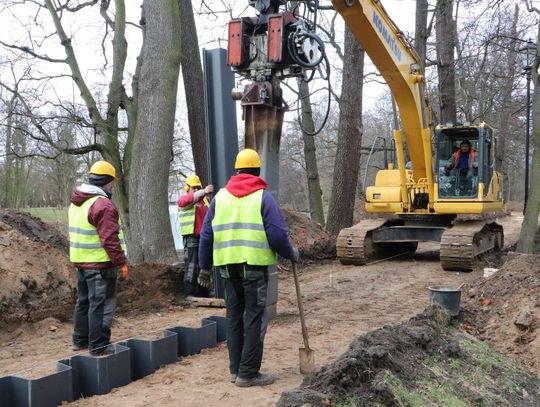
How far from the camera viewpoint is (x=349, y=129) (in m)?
14.2

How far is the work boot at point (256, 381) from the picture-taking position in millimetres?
4617

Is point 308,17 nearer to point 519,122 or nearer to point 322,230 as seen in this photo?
point 322,230

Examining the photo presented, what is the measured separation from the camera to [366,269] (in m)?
11.4

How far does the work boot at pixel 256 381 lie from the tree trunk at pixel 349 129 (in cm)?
998

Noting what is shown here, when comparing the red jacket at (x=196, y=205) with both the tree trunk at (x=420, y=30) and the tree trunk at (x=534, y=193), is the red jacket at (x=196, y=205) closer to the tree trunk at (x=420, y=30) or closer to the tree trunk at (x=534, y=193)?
the tree trunk at (x=534, y=193)

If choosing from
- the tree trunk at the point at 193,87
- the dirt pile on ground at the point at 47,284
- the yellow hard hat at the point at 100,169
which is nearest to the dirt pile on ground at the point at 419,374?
the yellow hard hat at the point at 100,169

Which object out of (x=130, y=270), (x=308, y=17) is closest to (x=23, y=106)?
(x=130, y=270)

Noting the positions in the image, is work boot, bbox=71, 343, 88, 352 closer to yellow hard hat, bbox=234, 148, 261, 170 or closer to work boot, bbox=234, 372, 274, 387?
work boot, bbox=234, 372, 274, 387

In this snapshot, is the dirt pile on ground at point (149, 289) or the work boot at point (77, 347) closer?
the work boot at point (77, 347)

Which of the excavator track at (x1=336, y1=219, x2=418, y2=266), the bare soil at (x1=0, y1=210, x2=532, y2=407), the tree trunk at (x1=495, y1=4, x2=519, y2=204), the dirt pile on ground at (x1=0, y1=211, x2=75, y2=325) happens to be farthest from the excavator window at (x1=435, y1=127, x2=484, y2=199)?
the dirt pile on ground at (x1=0, y1=211, x2=75, y2=325)

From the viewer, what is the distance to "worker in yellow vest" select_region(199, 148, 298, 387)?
457 centimetres

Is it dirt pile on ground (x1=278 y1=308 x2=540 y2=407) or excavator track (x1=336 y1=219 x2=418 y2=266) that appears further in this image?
excavator track (x1=336 y1=219 x2=418 y2=266)

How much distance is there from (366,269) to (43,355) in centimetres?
693

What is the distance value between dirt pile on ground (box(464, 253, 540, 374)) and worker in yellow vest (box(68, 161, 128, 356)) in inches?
161
